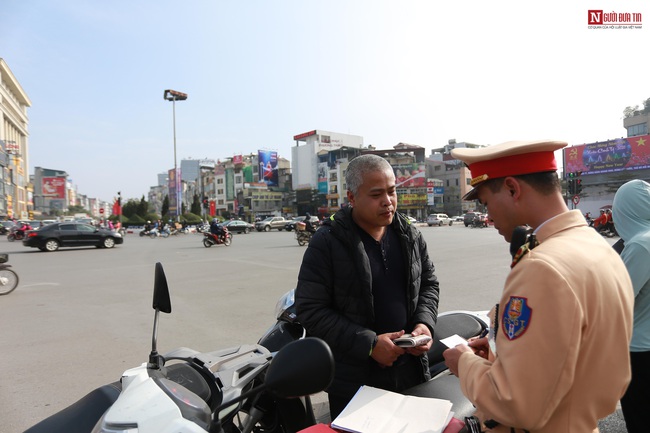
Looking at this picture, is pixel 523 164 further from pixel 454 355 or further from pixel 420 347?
pixel 420 347

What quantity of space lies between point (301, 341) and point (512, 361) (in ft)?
1.94

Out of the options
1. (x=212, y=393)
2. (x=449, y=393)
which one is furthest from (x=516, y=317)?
(x=212, y=393)

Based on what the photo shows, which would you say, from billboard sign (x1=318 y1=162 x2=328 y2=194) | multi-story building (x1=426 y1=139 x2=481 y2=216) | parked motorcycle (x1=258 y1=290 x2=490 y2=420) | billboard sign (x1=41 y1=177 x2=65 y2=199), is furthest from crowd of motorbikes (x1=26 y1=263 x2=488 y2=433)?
billboard sign (x1=41 y1=177 x2=65 y2=199)

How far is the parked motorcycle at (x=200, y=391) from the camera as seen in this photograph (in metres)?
1.17

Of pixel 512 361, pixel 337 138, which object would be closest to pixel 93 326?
pixel 512 361

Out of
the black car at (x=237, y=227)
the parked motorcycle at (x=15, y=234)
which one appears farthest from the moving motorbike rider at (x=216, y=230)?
the black car at (x=237, y=227)

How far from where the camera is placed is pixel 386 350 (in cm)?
184

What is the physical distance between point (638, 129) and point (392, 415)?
82107 mm

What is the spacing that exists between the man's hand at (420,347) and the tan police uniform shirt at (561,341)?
35.0 inches

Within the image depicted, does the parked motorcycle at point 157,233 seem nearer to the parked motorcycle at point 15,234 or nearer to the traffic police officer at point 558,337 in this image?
the parked motorcycle at point 15,234

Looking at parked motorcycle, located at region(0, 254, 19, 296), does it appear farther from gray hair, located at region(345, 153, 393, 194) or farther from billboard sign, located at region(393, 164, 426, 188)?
billboard sign, located at region(393, 164, 426, 188)

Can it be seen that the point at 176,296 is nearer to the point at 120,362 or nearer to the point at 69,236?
the point at 120,362

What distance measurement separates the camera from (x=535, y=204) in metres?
1.17

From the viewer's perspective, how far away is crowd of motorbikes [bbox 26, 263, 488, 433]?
46.1 inches
